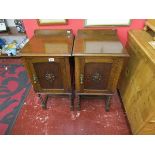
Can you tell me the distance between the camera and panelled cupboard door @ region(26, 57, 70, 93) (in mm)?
1155

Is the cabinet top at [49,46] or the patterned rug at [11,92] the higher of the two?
the cabinet top at [49,46]

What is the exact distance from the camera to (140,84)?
1.18 metres

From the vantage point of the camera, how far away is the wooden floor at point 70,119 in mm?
1431

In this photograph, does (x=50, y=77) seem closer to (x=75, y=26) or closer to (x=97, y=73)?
(x=97, y=73)

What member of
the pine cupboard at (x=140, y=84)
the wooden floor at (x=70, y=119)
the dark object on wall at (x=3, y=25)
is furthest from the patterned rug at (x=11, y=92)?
the pine cupboard at (x=140, y=84)

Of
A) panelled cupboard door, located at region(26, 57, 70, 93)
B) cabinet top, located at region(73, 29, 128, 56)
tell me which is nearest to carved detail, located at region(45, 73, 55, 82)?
panelled cupboard door, located at region(26, 57, 70, 93)

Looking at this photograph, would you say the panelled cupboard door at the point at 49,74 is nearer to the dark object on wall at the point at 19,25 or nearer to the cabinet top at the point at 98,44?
the cabinet top at the point at 98,44

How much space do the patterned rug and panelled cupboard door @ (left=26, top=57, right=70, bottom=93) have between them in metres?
0.49

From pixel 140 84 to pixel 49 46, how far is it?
2.89ft

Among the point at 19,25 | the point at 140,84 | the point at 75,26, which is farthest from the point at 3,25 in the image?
the point at 140,84

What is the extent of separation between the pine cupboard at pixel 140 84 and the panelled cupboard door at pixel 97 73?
0.66 ft
